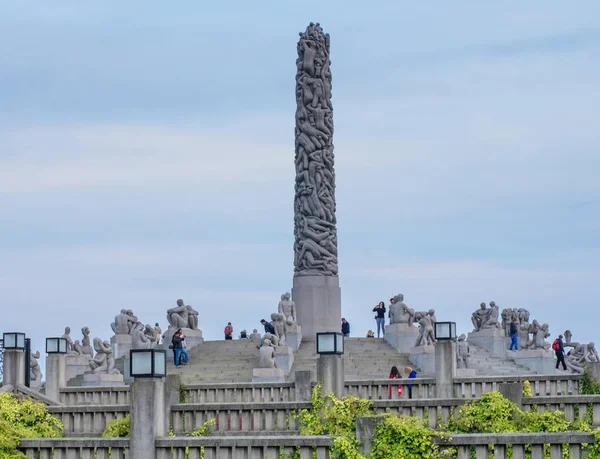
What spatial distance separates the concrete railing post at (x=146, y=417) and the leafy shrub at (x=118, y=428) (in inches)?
99.6

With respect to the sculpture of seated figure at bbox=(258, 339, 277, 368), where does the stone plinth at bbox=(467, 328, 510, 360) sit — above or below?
above

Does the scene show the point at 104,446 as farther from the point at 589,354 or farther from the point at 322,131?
the point at 322,131

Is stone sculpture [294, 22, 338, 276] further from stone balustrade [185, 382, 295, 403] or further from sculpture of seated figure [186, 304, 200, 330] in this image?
stone balustrade [185, 382, 295, 403]

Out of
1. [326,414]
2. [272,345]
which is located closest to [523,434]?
[326,414]

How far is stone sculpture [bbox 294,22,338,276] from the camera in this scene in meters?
61.0

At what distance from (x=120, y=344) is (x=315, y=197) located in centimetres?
1023

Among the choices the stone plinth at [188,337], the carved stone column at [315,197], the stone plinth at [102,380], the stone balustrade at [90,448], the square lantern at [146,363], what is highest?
the carved stone column at [315,197]

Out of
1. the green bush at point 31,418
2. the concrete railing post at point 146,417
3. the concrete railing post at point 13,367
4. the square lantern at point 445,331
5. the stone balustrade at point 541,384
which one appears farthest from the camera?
the square lantern at point 445,331

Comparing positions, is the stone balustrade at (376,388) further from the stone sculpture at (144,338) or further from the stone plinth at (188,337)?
the stone plinth at (188,337)

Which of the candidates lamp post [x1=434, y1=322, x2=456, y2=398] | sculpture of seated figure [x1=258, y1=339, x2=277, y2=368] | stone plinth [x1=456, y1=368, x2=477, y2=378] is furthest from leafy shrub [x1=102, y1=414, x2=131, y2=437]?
sculpture of seated figure [x1=258, y1=339, x2=277, y2=368]

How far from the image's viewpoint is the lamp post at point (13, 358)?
35438 mm

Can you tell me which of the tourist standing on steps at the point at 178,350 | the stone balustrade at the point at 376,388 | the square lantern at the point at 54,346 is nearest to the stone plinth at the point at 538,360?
the tourist standing on steps at the point at 178,350

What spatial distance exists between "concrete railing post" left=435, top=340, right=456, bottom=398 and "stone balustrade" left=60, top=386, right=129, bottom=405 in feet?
23.1

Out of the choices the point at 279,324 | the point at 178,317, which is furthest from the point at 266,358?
the point at 178,317
